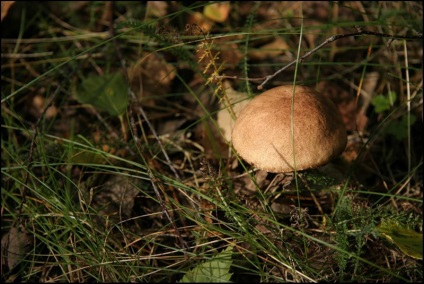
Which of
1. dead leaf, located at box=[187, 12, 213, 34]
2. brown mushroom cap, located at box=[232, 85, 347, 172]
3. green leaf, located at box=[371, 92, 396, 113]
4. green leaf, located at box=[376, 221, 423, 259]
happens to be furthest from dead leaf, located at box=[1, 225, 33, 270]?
green leaf, located at box=[371, 92, 396, 113]

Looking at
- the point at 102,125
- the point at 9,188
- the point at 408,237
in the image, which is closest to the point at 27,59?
the point at 102,125

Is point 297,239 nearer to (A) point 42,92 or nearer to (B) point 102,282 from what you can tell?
(B) point 102,282

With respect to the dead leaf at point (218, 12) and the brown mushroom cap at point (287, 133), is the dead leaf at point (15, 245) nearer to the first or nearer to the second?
the brown mushroom cap at point (287, 133)

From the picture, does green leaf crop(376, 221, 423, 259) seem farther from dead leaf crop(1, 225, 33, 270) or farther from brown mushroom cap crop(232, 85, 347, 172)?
dead leaf crop(1, 225, 33, 270)

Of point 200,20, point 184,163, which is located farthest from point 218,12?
point 184,163

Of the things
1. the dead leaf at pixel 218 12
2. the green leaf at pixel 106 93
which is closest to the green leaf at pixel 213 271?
the green leaf at pixel 106 93

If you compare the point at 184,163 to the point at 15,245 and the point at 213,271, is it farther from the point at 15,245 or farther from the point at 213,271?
the point at 15,245
